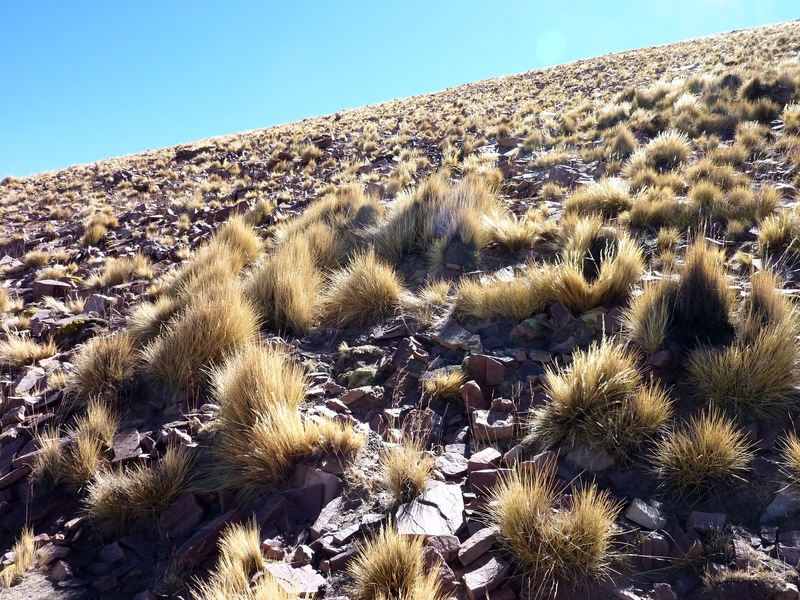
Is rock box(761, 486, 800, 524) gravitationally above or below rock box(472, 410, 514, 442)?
below

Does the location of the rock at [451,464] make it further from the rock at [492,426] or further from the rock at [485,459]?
the rock at [492,426]

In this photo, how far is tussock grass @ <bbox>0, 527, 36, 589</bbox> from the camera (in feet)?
11.0

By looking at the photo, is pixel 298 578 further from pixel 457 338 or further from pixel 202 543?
pixel 457 338

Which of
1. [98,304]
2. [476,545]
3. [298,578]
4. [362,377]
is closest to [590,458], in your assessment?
[476,545]

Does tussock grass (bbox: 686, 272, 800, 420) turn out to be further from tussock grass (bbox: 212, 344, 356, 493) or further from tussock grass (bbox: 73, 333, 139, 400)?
tussock grass (bbox: 73, 333, 139, 400)

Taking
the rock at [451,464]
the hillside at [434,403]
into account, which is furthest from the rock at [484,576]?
the rock at [451,464]

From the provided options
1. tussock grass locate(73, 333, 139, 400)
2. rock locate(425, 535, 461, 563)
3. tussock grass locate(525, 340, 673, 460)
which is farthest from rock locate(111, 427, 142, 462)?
tussock grass locate(525, 340, 673, 460)

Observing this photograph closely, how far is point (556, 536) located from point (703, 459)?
1149 mm

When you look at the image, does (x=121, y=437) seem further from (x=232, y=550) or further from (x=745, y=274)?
(x=745, y=274)

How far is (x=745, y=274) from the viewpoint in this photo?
5387 mm

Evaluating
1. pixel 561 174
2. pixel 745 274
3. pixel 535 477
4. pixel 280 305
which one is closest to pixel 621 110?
pixel 561 174

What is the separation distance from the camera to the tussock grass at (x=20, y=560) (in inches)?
132

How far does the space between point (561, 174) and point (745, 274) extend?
17.1 feet

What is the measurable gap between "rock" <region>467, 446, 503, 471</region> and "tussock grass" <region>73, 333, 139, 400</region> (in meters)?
3.66
